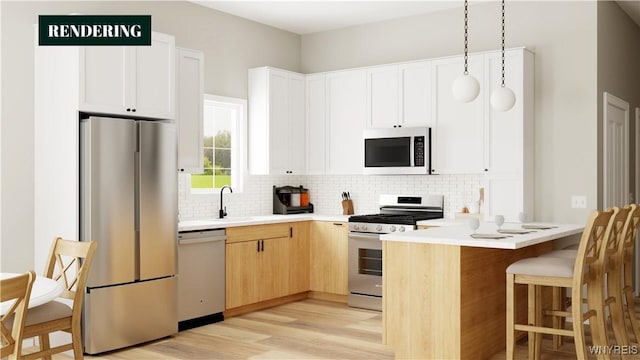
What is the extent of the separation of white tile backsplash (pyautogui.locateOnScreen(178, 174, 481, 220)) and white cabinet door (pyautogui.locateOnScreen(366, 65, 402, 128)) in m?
0.63

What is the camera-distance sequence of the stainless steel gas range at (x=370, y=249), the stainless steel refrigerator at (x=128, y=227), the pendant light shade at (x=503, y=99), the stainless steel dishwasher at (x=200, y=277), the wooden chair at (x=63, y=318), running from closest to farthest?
the wooden chair at (x=63, y=318)
the stainless steel refrigerator at (x=128, y=227)
the pendant light shade at (x=503, y=99)
the stainless steel dishwasher at (x=200, y=277)
the stainless steel gas range at (x=370, y=249)

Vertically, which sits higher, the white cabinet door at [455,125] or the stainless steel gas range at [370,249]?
the white cabinet door at [455,125]

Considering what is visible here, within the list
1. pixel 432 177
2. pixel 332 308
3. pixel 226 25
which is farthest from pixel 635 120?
pixel 226 25

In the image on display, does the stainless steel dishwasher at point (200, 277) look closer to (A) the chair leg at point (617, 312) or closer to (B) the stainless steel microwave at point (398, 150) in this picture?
(B) the stainless steel microwave at point (398, 150)

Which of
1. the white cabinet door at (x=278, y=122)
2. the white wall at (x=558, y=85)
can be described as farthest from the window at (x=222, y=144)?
the white wall at (x=558, y=85)

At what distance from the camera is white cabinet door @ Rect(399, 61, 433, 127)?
624 centimetres

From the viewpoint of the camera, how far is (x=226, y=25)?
6.59m

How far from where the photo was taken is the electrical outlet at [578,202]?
568cm

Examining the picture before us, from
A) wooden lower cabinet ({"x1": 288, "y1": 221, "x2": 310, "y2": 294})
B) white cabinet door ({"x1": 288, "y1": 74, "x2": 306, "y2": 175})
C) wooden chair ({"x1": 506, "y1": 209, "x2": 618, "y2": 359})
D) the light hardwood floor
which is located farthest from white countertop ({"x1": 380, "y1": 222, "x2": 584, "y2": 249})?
white cabinet door ({"x1": 288, "y1": 74, "x2": 306, "y2": 175})

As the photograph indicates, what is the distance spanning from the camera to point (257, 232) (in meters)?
6.02

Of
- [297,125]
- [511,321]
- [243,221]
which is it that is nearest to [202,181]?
[243,221]

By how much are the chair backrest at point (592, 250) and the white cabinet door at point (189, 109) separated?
3.26 metres

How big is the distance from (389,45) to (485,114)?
1.51m

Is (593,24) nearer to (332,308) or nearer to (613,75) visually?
(613,75)
